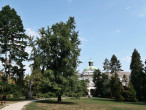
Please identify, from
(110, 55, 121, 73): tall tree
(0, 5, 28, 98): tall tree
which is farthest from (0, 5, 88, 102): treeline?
(110, 55, 121, 73): tall tree

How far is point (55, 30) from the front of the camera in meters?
25.9

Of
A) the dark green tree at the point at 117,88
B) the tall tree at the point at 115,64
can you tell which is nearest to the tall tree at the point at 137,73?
the dark green tree at the point at 117,88

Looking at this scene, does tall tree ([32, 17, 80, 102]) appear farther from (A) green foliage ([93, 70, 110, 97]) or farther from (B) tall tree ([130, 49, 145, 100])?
(A) green foliage ([93, 70, 110, 97])

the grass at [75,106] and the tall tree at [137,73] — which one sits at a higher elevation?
the tall tree at [137,73]

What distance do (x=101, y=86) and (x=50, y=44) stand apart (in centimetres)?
3412

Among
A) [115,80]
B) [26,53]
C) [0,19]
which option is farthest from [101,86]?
[0,19]

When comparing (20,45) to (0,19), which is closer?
(0,19)

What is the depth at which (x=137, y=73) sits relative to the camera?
46375mm

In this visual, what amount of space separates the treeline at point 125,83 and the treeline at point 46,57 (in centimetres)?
1798

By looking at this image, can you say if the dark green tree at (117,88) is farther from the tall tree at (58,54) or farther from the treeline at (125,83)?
the tall tree at (58,54)

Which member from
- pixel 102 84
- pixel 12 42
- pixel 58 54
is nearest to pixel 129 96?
pixel 102 84

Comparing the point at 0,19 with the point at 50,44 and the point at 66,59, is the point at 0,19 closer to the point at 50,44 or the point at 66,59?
the point at 50,44

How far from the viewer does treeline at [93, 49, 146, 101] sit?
1549 inches

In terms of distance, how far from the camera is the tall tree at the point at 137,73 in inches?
1737
